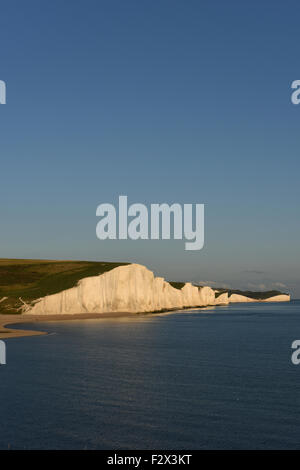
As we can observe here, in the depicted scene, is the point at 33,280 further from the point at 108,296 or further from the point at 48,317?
the point at 48,317

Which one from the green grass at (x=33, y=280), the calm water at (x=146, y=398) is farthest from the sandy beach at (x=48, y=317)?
the calm water at (x=146, y=398)

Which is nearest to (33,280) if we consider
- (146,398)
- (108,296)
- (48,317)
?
(108,296)

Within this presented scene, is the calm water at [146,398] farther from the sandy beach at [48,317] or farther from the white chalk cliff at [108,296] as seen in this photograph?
the white chalk cliff at [108,296]

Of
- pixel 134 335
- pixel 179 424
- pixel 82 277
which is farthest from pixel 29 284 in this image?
pixel 179 424

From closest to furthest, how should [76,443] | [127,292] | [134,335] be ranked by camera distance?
1. [76,443]
2. [134,335]
3. [127,292]

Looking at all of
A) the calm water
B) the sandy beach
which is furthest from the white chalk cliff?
the calm water
